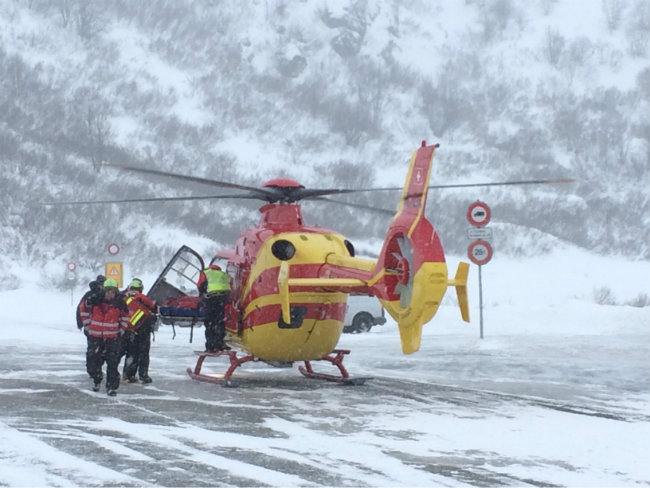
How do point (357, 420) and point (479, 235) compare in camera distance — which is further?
point (479, 235)

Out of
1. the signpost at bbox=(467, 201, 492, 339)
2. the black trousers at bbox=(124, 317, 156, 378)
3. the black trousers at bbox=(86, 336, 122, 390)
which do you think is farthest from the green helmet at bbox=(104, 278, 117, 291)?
the signpost at bbox=(467, 201, 492, 339)

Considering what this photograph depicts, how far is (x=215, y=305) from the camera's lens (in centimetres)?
1463

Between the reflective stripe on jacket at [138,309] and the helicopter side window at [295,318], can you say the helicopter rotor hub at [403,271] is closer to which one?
the helicopter side window at [295,318]

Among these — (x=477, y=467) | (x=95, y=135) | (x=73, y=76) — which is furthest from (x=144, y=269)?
(x=477, y=467)

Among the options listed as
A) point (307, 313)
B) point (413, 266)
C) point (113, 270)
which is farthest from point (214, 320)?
point (113, 270)

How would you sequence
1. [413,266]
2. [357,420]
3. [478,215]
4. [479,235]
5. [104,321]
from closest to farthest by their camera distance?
[357,420] → [413,266] → [104,321] → [478,215] → [479,235]

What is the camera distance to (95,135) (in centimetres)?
7481

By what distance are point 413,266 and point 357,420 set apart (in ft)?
6.36

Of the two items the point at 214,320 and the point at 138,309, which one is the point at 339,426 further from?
the point at 138,309

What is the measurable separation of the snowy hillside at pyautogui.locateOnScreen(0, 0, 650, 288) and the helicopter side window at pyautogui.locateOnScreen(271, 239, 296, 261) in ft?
174

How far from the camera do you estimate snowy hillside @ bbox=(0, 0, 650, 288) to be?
71.5 metres

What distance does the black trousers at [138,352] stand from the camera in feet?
46.7

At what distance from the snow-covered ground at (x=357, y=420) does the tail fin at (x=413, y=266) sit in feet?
3.98

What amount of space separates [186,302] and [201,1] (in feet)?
242
